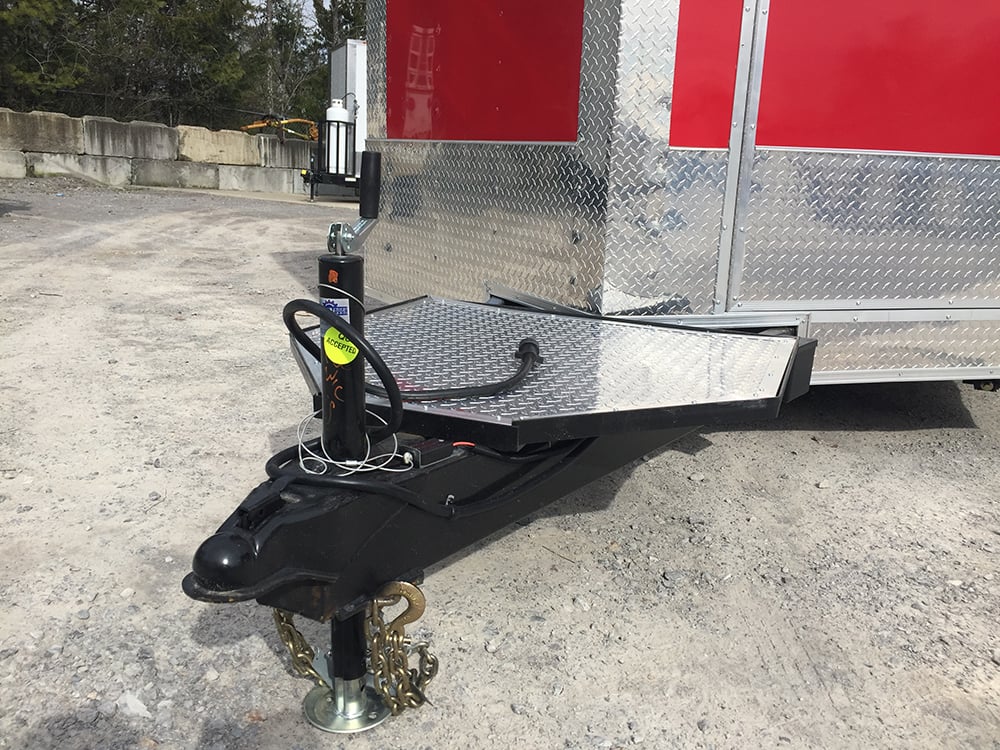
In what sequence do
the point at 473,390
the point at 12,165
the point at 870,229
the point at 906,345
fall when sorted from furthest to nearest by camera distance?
the point at 12,165 → the point at 906,345 → the point at 870,229 → the point at 473,390

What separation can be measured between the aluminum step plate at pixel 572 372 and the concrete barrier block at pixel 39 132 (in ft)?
56.7

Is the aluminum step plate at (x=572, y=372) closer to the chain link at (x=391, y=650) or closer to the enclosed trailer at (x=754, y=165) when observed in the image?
the enclosed trailer at (x=754, y=165)

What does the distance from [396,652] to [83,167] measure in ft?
63.2

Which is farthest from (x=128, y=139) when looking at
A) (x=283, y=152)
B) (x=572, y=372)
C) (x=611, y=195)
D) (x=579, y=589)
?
(x=579, y=589)

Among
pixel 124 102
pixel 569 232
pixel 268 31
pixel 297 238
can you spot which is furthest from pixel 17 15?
pixel 569 232

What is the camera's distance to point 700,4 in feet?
9.95

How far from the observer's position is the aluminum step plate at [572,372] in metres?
2.13

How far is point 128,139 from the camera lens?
18.6 m

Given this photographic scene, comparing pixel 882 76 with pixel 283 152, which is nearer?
pixel 882 76

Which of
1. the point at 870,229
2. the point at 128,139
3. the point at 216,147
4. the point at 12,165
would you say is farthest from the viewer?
the point at 216,147

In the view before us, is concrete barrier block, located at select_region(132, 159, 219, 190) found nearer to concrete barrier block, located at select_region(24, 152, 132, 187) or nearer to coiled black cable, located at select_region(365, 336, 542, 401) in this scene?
concrete barrier block, located at select_region(24, 152, 132, 187)

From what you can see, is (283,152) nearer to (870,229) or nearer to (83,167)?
(83,167)

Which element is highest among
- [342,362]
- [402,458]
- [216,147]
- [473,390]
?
[216,147]

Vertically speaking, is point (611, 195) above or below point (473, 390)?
above
